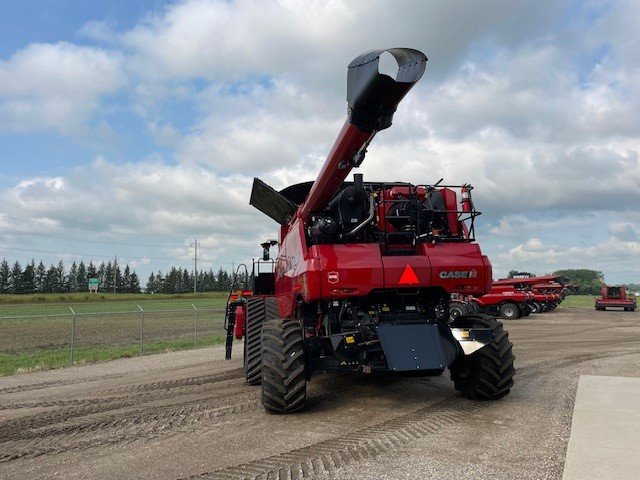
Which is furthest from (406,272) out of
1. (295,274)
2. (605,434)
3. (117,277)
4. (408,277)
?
(117,277)

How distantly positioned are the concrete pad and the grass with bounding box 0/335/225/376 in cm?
1125

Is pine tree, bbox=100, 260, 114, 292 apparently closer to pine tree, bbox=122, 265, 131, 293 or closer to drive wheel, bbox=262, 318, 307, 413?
pine tree, bbox=122, 265, 131, 293

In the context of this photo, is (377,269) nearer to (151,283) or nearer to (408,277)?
(408,277)

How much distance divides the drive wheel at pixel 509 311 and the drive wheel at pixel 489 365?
2264 centimetres

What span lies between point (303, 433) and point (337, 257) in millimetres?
2056

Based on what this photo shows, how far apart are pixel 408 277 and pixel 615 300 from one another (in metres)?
37.1

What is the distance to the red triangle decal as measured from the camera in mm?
6430

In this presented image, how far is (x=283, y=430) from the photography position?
18.9 ft

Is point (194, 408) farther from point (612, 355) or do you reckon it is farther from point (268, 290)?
point (612, 355)

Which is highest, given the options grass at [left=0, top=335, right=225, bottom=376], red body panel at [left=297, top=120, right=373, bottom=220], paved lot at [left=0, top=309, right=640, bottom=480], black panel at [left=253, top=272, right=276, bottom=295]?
red body panel at [left=297, top=120, right=373, bottom=220]

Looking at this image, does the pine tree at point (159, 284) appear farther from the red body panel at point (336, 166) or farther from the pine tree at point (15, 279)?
the red body panel at point (336, 166)

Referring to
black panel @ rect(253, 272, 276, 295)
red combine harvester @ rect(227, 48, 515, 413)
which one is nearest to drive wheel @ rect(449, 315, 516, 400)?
red combine harvester @ rect(227, 48, 515, 413)

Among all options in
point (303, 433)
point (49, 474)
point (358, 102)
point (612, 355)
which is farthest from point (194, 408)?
point (612, 355)

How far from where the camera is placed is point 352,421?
6184 mm
